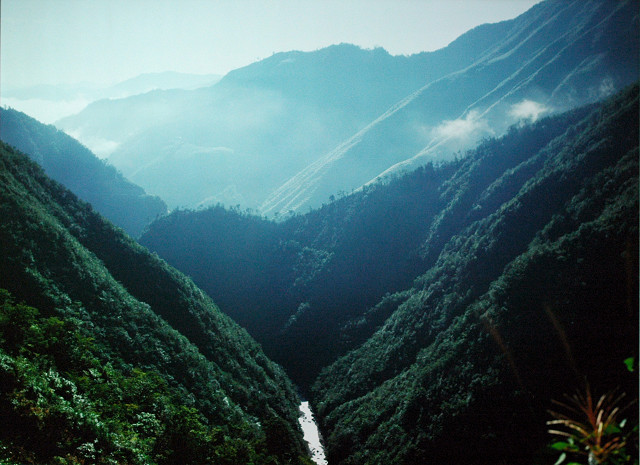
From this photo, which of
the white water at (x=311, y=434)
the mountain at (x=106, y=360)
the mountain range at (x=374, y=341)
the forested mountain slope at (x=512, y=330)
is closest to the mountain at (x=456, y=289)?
the forested mountain slope at (x=512, y=330)

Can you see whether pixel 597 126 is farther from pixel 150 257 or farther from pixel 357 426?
pixel 150 257

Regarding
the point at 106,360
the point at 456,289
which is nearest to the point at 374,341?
the point at 456,289

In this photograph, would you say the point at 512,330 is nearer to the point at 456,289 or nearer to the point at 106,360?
the point at 456,289

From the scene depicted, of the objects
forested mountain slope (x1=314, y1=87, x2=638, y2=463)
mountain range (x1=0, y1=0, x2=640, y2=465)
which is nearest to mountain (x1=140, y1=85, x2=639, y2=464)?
forested mountain slope (x1=314, y1=87, x2=638, y2=463)

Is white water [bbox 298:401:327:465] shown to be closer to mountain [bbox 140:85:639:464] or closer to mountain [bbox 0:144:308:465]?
mountain [bbox 140:85:639:464]

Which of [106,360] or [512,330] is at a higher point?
[106,360]

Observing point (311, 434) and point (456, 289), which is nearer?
point (311, 434)
